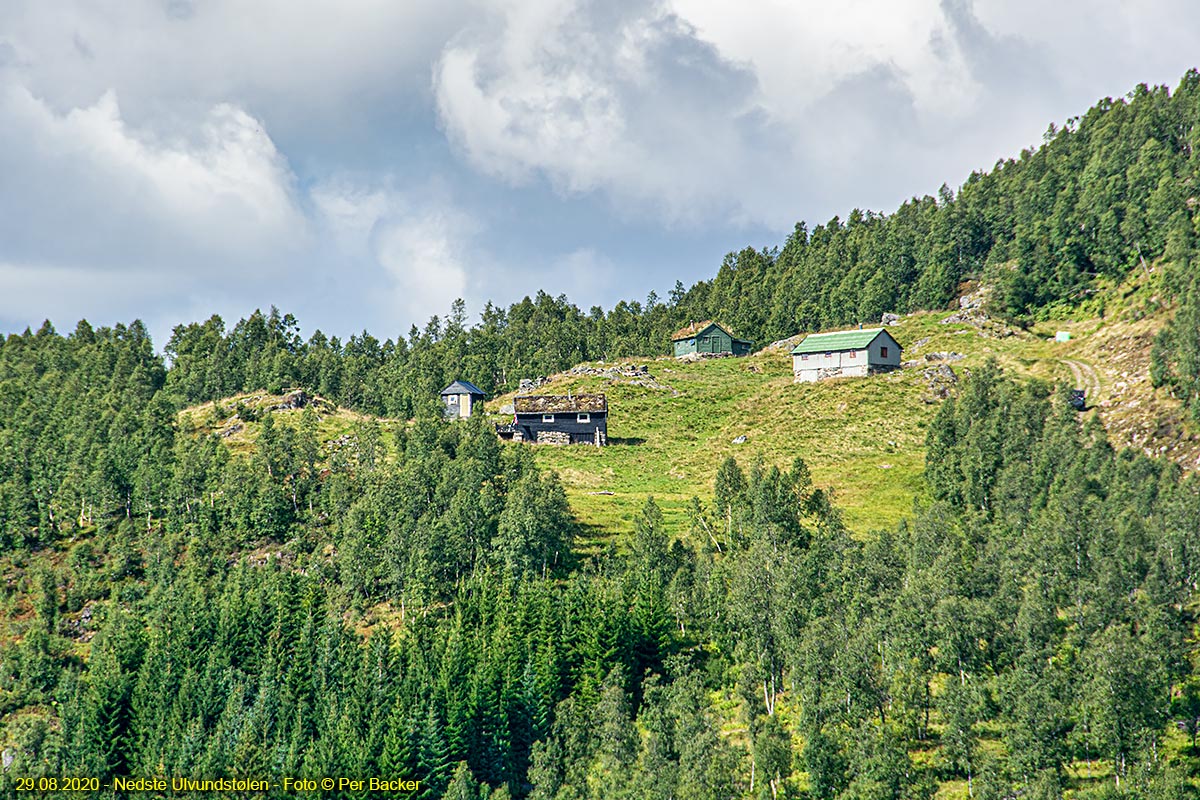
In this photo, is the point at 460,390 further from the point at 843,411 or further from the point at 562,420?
the point at 843,411

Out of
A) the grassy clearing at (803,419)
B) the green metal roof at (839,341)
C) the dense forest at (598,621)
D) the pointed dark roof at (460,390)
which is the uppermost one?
the green metal roof at (839,341)

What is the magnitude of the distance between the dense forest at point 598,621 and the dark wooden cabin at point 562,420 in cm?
1821

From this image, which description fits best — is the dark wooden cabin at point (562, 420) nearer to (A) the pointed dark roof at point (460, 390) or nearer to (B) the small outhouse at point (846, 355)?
(A) the pointed dark roof at point (460, 390)

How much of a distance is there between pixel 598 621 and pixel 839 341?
283ft

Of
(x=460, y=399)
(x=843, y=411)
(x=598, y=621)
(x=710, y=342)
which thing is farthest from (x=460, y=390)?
(x=598, y=621)

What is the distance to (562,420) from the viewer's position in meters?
130

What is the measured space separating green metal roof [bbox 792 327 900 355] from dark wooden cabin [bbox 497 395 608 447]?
1500 inches

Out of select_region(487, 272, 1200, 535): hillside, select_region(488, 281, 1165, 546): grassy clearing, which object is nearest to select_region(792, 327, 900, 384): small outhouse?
select_region(487, 272, 1200, 535): hillside

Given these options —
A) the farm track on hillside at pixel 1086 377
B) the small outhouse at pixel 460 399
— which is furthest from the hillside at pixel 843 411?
the small outhouse at pixel 460 399

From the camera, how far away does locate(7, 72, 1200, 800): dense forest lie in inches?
2301

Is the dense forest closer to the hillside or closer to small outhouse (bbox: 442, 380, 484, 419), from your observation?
the hillside

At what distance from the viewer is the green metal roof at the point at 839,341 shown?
472ft

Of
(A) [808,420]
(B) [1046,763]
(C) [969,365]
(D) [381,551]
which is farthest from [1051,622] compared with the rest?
(C) [969,365]

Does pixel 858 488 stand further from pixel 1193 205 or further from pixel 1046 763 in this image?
pixel 1193 205
